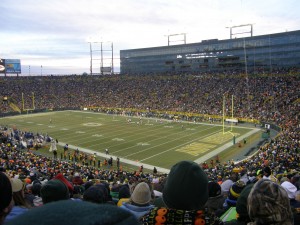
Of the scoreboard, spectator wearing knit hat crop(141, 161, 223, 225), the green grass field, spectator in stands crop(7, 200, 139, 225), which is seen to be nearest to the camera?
spectator in stands crop(7, 200, 139, 225)

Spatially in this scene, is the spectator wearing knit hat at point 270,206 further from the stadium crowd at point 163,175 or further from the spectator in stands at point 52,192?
the spectator in stands at point 52,192

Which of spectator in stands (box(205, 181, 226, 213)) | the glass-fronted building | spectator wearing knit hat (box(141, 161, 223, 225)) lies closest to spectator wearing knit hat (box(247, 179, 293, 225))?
spectator wearing knit hat (box(141, 161, 223, 225))

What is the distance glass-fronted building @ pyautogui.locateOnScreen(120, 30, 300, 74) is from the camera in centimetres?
6612

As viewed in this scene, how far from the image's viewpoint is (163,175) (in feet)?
59.0

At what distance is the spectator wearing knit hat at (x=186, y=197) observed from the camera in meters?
2.33

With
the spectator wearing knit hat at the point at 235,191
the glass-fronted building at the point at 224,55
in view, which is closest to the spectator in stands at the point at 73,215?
the spectator wearing knit hat at the point at 235,191

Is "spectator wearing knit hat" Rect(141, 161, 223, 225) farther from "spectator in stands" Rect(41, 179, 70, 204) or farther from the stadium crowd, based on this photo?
"spectator in stands" Rect(41, 179, 70, 204)

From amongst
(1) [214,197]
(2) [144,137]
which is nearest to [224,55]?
(2) [144,137]

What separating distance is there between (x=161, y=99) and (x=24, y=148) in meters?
37.6

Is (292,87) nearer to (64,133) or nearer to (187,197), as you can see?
(64,133)

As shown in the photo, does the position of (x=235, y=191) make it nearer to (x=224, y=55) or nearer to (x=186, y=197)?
(x=186, y=197)

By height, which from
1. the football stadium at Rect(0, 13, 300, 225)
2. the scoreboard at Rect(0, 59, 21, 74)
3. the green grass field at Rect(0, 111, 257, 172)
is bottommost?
the green grass field at Rect(0, 111, 257, 172)

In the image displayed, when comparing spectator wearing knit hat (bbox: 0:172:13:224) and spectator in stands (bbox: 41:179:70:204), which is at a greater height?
spectator wearing knit hat (bbox: 0:172:13:224)

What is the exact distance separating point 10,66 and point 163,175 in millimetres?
77047
